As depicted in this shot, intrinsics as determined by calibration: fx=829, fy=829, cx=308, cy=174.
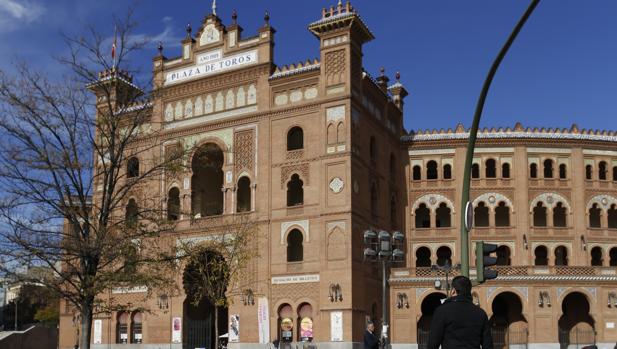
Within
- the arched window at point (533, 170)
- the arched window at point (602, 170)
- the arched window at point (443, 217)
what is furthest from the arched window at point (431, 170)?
the arched window at point (602, 170)

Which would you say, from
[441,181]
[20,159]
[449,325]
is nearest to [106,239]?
[20,159]

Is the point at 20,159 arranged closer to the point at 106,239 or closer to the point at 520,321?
the point at 106,239

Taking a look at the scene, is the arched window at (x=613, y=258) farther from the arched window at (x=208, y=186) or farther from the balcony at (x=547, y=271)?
the arched window at (x=208, y=186)

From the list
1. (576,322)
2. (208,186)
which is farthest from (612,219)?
(208,186)

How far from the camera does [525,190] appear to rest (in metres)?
50.4

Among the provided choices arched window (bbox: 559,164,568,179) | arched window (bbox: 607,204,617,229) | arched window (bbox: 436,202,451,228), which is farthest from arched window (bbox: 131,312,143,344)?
arched window (bbox: 607,204,617,229)

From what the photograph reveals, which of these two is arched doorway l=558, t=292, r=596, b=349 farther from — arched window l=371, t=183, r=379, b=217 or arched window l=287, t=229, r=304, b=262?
arched window l=287, t=229, r=304, b=262

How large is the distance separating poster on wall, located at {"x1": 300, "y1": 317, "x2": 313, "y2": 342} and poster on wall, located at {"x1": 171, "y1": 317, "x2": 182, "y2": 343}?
24.6 ft

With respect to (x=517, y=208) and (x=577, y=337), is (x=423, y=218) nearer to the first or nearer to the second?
(x=517, y=208)

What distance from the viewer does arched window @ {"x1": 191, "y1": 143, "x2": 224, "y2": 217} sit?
48.2m

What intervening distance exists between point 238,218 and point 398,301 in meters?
10.4

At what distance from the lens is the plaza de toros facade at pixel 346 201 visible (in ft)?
142

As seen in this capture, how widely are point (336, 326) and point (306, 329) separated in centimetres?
191

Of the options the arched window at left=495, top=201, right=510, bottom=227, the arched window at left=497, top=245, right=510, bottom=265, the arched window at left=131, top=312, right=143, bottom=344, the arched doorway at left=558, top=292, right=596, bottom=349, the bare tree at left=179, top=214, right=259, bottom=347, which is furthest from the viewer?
the arched window at left=495, top=201, right=510, bottom=227
